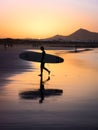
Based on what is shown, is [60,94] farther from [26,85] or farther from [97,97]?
[26,85]

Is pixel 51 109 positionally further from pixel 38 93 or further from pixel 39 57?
pixel 39 57

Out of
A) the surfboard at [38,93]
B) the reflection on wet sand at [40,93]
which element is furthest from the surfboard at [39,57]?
the surfboard at [38,93]

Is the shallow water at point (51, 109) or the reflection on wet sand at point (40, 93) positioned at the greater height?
the shallow water at point (51, 109)

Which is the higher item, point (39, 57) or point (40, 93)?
point (40, 93)

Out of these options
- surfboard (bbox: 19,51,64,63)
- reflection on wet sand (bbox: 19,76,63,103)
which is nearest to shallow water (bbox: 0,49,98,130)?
reflection on wet sand (bbox: 19,76,63,103)

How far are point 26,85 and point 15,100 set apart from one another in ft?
16.2

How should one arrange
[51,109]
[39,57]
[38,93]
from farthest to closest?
[39,57], [38,93], [51,109]

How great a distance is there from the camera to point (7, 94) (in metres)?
16.1

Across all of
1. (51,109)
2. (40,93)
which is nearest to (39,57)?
(40,93)

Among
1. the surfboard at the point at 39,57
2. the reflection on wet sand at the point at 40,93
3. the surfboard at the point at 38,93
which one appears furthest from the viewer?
the surfboard at the point at 39,57

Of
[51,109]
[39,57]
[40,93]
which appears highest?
[51,109]

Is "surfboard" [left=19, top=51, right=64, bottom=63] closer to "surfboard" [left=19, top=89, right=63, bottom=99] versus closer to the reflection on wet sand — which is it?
the reflection on wet sand

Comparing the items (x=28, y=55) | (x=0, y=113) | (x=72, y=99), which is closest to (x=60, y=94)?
(x=72, y=99)

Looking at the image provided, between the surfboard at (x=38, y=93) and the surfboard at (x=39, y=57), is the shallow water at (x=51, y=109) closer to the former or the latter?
the surfboard at (x=38, y=93)
